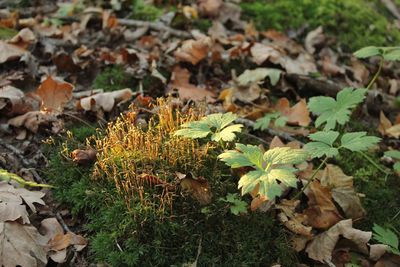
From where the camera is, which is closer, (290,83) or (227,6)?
(290,83)

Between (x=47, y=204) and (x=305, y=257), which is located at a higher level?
(x=47, y=204)

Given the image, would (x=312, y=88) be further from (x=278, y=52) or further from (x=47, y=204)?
(x=47, y=204)

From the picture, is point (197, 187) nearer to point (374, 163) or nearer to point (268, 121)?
point (268, 121)

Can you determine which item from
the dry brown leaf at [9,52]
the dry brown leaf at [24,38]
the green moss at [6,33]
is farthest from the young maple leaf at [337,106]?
the green moss at [6,33]

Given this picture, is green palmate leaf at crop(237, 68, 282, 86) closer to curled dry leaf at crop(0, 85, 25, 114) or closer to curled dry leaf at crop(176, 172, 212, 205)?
curled dry leaf at crop(176, 172, 212, 205)

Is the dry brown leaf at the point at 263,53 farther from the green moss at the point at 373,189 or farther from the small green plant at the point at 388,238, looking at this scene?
the small green plant at the point at 388,238

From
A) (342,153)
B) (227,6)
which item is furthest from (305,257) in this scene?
(227,6)

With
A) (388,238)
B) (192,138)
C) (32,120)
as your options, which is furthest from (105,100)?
(388,238)
